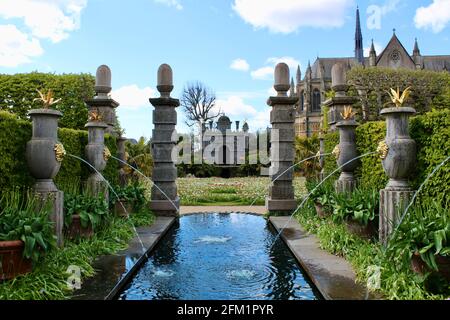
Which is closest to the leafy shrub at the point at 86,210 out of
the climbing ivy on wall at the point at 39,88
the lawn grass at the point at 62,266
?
the lawn grass at the point at 62,266

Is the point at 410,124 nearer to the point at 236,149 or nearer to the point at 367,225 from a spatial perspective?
the point at 367,225

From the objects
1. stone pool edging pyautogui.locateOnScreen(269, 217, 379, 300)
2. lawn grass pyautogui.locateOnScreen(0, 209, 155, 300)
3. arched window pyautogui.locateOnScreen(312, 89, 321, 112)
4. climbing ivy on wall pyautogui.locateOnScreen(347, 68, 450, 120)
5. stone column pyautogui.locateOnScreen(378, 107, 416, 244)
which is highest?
arched window pyautogui.locateOnScreen(312, 89, 321, 112)

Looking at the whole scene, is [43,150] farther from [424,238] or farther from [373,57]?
[373,57]

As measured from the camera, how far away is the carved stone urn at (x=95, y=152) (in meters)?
8.49

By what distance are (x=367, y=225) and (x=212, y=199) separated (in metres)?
9.43

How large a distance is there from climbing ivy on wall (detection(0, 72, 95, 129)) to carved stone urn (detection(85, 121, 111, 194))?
10348 millimetres

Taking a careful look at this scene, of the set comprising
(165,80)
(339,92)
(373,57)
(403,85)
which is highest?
(373,57)

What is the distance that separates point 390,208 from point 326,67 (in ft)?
238

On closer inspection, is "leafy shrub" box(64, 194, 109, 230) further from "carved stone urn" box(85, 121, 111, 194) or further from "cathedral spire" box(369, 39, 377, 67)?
"cathedral spire" box(369, 39, 377, 67)

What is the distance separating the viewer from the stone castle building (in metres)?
64.9

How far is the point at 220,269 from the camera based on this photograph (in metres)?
5.77

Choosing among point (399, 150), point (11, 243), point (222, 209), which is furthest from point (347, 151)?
point (11, 243)

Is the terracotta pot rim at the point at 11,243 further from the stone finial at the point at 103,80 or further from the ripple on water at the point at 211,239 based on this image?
the stone finial at the point at 103,80

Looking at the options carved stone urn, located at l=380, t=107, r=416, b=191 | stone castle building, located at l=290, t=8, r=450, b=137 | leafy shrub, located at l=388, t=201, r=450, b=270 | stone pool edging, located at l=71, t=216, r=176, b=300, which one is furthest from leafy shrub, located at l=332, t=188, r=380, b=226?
stone castle building, located at l=290, t=8, r=450, b=137
